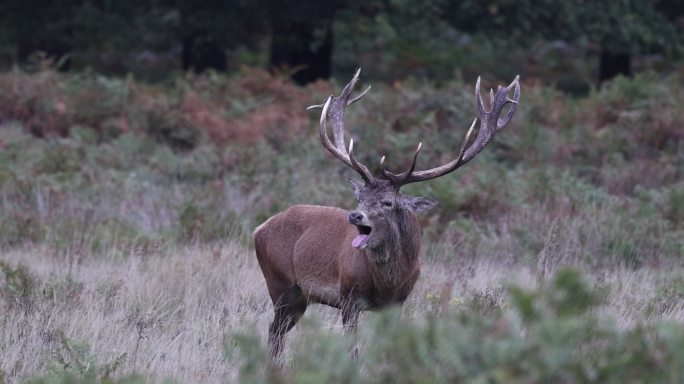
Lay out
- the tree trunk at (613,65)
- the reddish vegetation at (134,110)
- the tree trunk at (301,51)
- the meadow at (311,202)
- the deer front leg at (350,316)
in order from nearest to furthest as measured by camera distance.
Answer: the meadow at (311,202) < the deer front leg at (350,316) < the reddish vegetation at (134,110) < the tree trunk at (301,51) < the tree trunk at (613,65)

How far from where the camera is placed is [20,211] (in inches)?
434

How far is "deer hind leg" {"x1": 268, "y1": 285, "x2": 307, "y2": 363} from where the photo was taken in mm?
6895

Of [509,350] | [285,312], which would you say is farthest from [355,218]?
[509,350]

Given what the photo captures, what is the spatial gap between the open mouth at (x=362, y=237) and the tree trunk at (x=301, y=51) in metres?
17.3

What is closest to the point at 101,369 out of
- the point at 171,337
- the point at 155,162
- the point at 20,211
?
the point at 171,337

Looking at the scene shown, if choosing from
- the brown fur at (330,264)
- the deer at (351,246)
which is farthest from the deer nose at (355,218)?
the brown fur at (330,264)

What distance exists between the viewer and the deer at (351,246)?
627 centimetres

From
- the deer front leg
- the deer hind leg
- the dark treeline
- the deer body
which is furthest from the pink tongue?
the dark treeline

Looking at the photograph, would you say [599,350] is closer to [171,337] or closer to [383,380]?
[383,380]

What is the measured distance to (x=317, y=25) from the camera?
2317cm

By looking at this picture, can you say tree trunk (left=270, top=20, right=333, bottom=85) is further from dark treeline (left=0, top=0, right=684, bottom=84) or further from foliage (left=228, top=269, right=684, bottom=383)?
foliage (left=228, top=269, right=684, bottom=383)

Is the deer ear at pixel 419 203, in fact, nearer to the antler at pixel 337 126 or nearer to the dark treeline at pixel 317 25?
the antler at pixel 337 126

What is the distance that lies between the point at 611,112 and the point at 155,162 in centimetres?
606

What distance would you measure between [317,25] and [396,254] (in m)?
17.3
